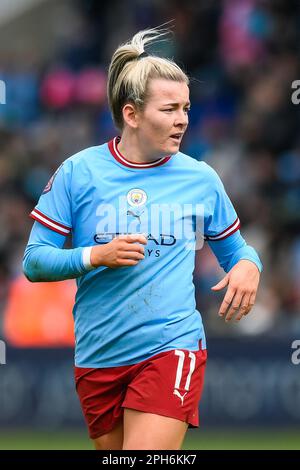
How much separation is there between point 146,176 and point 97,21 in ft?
37.2

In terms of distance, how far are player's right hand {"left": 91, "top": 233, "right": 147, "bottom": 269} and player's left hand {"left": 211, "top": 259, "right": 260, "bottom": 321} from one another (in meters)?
0.43

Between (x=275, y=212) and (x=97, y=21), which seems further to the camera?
(x=97, y=21)

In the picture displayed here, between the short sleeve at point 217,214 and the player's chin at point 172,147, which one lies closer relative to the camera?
the player's chin at point 172,147

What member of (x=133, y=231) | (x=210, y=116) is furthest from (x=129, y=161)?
(x=210, y=116)

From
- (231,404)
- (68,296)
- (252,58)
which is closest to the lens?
(231,404)

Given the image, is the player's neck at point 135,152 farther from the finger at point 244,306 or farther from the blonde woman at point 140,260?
the finger at point 244,306

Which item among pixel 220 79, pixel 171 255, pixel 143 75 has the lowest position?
pixel 171 255

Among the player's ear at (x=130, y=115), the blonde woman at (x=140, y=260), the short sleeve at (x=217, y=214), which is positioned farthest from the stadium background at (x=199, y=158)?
the player's ear at (x=130, y=115)

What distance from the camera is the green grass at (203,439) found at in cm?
1018

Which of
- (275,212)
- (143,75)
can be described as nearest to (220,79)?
(275,212)

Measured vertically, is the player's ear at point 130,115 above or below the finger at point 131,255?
above

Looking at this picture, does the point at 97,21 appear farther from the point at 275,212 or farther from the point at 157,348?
the point at 157,348

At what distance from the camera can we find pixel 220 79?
47.5ft

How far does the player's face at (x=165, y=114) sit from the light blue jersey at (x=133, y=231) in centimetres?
16
